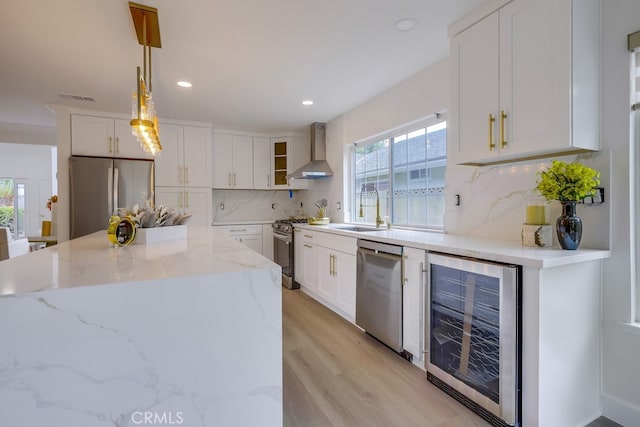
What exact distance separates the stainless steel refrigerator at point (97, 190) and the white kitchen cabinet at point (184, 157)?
0.43m

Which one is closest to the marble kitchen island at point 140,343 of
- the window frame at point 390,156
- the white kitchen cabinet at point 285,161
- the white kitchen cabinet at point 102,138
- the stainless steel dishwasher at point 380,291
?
the stainless steel dishwasher at point 380,291

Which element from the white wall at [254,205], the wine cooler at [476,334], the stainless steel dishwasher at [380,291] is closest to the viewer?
the wine cooler at [476,334]

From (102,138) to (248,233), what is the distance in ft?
7.49

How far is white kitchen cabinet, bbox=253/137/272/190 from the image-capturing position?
4.96 m

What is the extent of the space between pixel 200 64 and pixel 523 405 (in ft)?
10.4

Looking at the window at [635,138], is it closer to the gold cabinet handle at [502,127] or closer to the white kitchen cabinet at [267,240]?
the gold cabinet handle at [502,127]

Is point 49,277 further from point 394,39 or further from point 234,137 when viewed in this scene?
point 234,137

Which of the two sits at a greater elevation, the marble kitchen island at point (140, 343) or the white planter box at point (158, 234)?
the white planter box at point (158, 234)

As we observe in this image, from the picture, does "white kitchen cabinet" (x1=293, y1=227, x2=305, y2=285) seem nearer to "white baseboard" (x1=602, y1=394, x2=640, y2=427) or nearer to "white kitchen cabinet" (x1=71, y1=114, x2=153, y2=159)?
"white kitchen cabinet" (x1=71, y1=114, x2=153, y2=159)

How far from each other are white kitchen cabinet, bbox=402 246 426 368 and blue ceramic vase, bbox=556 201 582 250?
74 cm

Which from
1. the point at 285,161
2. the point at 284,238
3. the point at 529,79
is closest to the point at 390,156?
the point at 529,79

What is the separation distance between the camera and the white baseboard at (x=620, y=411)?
1.53 m

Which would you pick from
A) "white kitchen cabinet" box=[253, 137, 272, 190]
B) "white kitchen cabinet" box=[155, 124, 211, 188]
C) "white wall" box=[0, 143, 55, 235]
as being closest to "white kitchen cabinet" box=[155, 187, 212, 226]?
"white kitchen cabinet" box=[155, 124, 211, 188]

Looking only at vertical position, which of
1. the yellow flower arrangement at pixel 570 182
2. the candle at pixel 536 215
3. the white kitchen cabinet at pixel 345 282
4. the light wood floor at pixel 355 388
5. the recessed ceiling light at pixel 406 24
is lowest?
the light wood floor at pixel 355 388
